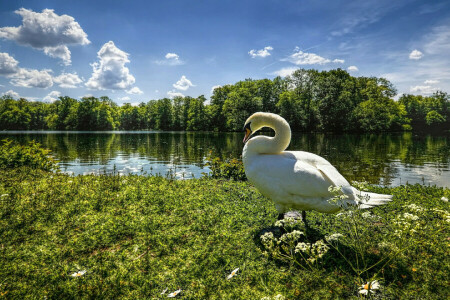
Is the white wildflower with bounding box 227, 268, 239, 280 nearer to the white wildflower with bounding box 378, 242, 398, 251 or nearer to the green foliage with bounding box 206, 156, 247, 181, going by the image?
the white wildflower with bounding box 378, 242, 398, 251

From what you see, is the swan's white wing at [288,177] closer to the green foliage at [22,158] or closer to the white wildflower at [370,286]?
the white wildflower at [370,286]

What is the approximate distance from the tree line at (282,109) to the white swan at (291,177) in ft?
227

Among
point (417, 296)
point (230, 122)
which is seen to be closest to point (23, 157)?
point (417, 296)

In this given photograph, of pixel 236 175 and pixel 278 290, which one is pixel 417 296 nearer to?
pixel 278 290

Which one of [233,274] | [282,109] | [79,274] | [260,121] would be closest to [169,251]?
[233,274]

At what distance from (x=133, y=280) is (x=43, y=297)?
1.18m

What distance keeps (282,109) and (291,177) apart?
7091 centimetres

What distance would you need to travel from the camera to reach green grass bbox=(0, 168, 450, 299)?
3.54 m

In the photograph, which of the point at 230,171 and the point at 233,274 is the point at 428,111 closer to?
the point at 230,171

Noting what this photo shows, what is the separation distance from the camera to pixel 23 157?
11.0 m

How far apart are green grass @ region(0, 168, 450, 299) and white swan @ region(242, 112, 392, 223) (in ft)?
3.23

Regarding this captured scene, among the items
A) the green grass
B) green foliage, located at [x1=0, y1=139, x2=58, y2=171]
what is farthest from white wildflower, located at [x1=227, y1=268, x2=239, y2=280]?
green foliage, located at [x1=0, y1=139, x2=58, y2=171]

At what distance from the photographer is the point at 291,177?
4.44m

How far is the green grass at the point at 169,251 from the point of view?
11.6 feet
